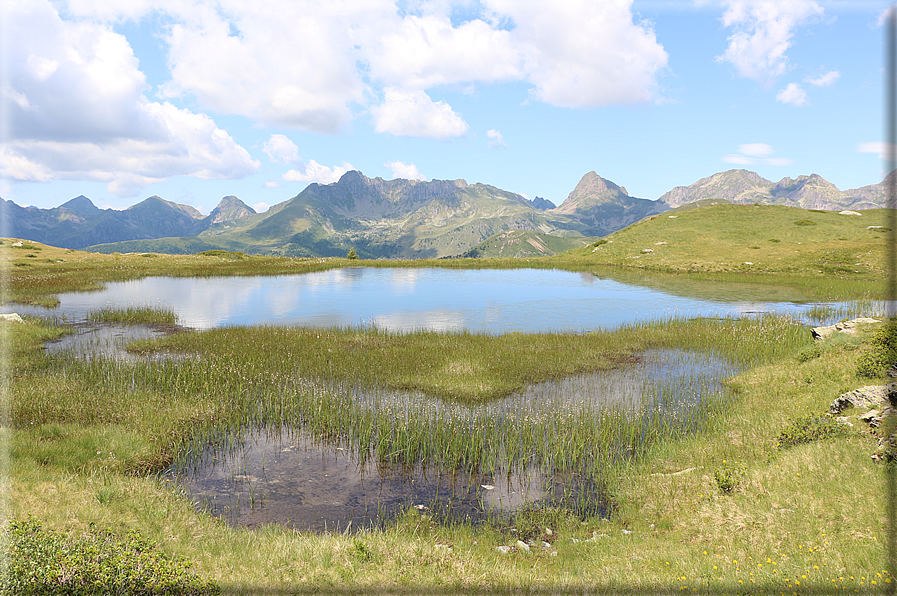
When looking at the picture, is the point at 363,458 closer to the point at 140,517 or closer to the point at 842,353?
the point at 140,517

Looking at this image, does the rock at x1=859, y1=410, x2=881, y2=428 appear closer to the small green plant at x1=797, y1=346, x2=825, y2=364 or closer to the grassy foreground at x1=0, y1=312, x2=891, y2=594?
the grassy foreground at x1=0, y1=312, x2=891, y2=594

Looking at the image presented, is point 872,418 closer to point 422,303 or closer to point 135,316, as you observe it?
point 422,303

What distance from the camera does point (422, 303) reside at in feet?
173

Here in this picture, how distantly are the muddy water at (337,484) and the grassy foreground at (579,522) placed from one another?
3.64 ft

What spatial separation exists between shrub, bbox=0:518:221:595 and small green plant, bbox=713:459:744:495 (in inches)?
476

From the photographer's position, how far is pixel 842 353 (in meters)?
20.4

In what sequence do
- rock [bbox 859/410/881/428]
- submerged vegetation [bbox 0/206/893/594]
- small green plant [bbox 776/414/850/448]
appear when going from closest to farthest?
submerged vegetation [bbox 0/206/893/594]
rock [bbox 859/410/881/428]
small green plant [bbox 776/414/850/448]

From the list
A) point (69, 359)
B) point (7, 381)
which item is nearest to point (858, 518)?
point (7, 381)

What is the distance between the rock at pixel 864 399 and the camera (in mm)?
13102

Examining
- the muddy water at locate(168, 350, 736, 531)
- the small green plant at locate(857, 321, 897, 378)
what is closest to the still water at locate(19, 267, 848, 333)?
the muddy water at locate(168, 350, 736, 531)

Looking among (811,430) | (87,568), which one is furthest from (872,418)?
(87,568)

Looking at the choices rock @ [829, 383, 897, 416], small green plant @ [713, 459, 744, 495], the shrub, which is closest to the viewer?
the shrub

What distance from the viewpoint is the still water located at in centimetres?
4044

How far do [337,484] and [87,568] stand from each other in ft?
24.2
